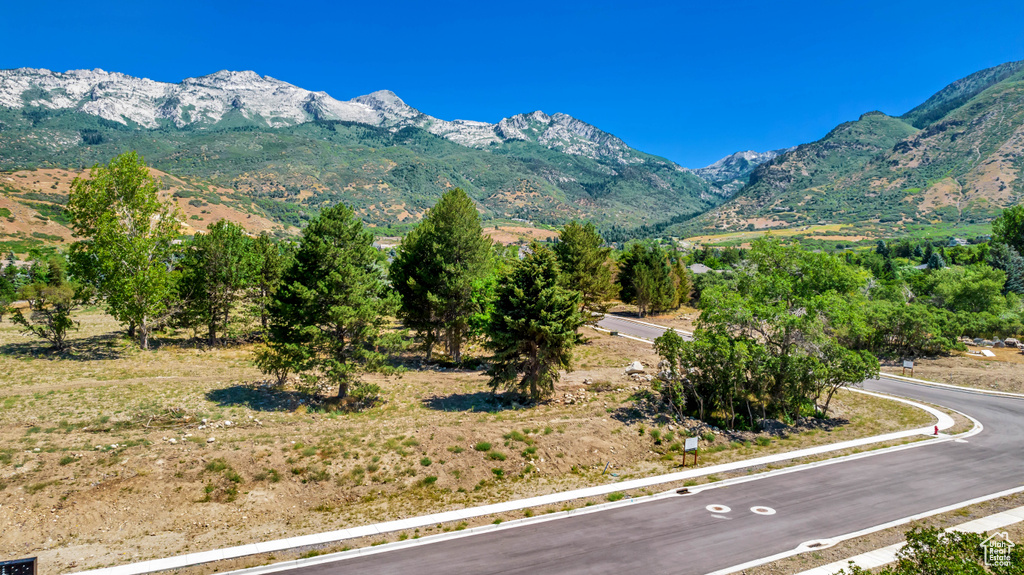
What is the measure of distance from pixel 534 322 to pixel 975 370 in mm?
41535

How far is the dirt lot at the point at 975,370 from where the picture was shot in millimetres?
35344

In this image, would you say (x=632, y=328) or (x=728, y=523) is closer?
(x=728, y=523)

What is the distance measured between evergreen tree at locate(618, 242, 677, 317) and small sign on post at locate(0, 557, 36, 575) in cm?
6111

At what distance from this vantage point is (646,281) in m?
66.0

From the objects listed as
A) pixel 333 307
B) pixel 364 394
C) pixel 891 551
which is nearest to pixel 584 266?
pixel 364 394

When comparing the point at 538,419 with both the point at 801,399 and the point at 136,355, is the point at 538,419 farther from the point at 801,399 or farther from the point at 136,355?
the point at 136,355

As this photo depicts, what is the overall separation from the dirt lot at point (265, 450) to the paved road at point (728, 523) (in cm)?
282

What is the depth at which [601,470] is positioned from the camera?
66.6 feet

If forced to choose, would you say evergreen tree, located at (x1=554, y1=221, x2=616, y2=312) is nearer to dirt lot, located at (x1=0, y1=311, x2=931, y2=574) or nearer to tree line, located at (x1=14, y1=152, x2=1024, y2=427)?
tree line, located at (x1=14, y1=152, x2=1024, y2=427)

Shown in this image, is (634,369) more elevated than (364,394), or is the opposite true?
(634,369)

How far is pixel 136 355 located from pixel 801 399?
4739 cm

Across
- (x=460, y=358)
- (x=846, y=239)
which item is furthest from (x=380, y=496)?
(x=846, y=239)

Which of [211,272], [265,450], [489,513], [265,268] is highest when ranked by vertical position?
[265,268]

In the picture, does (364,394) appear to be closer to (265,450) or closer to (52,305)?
(265,450)
